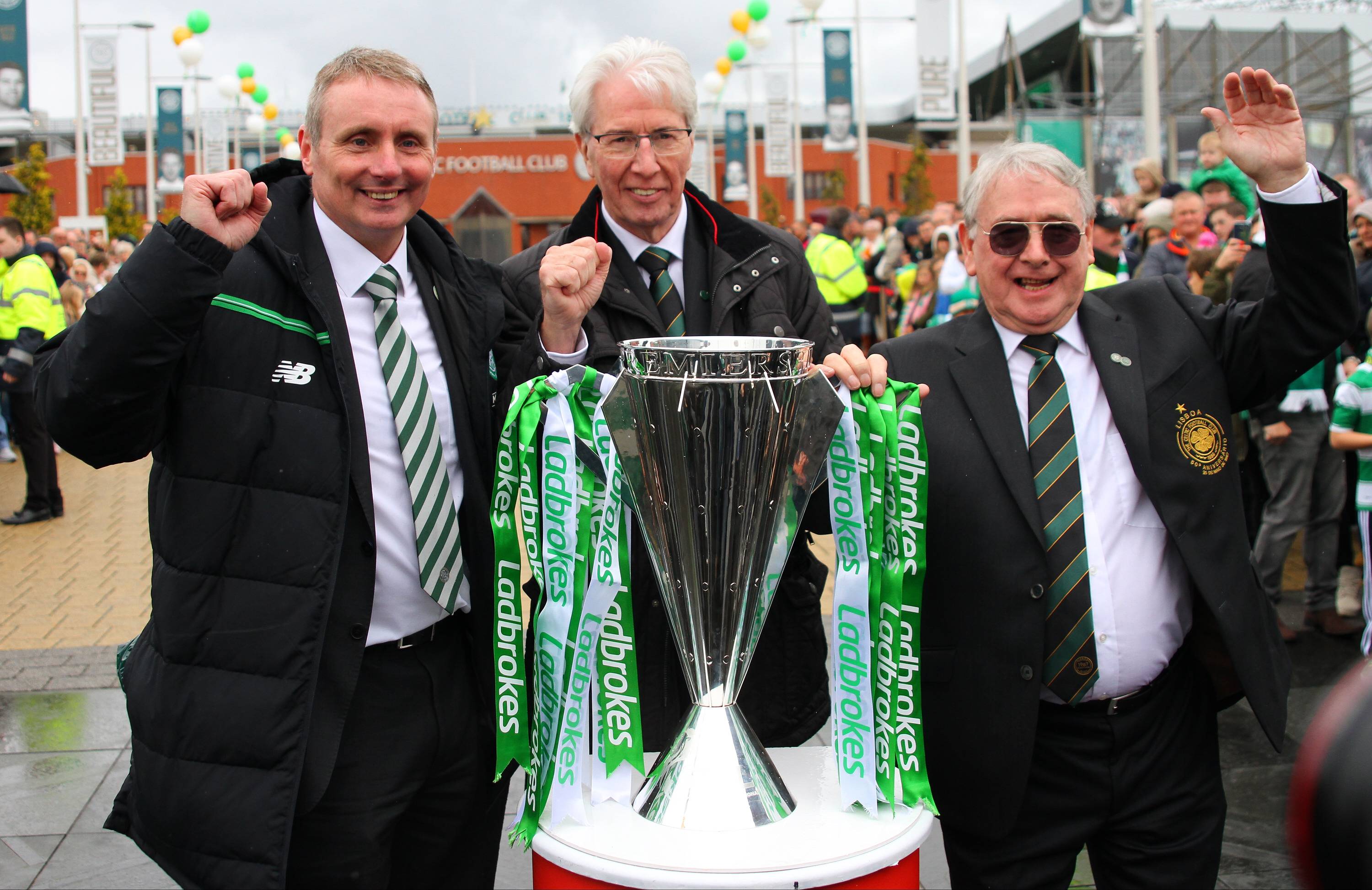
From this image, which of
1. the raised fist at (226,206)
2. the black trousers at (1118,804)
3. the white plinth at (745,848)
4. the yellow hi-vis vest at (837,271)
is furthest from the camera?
the yellow hi-vis vest at (837,271)

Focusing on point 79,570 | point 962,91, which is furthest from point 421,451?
point 962,91

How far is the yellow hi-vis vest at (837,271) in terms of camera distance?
9977 millimetres

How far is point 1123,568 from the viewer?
84.1 inches

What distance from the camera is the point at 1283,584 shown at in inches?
245

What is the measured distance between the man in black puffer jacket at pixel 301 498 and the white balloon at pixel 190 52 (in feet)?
97.9

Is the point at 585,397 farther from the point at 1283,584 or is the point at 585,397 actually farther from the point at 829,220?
the point at 829,220

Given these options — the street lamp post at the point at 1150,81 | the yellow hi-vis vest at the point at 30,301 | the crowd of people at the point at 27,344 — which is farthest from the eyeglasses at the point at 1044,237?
the street lamp post at the point at 1150,81

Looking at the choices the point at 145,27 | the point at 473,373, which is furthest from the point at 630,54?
the point at 145,27

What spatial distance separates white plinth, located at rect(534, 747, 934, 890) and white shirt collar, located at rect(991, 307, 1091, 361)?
0.91 meters

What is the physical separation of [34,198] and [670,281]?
2612 cm

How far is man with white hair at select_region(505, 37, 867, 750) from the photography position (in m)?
2.43

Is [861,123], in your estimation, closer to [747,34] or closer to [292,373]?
[747,34]

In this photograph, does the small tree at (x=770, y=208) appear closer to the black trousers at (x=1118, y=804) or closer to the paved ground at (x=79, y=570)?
the paved ground at (x=79, y=570)

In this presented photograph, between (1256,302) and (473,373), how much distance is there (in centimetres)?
150
